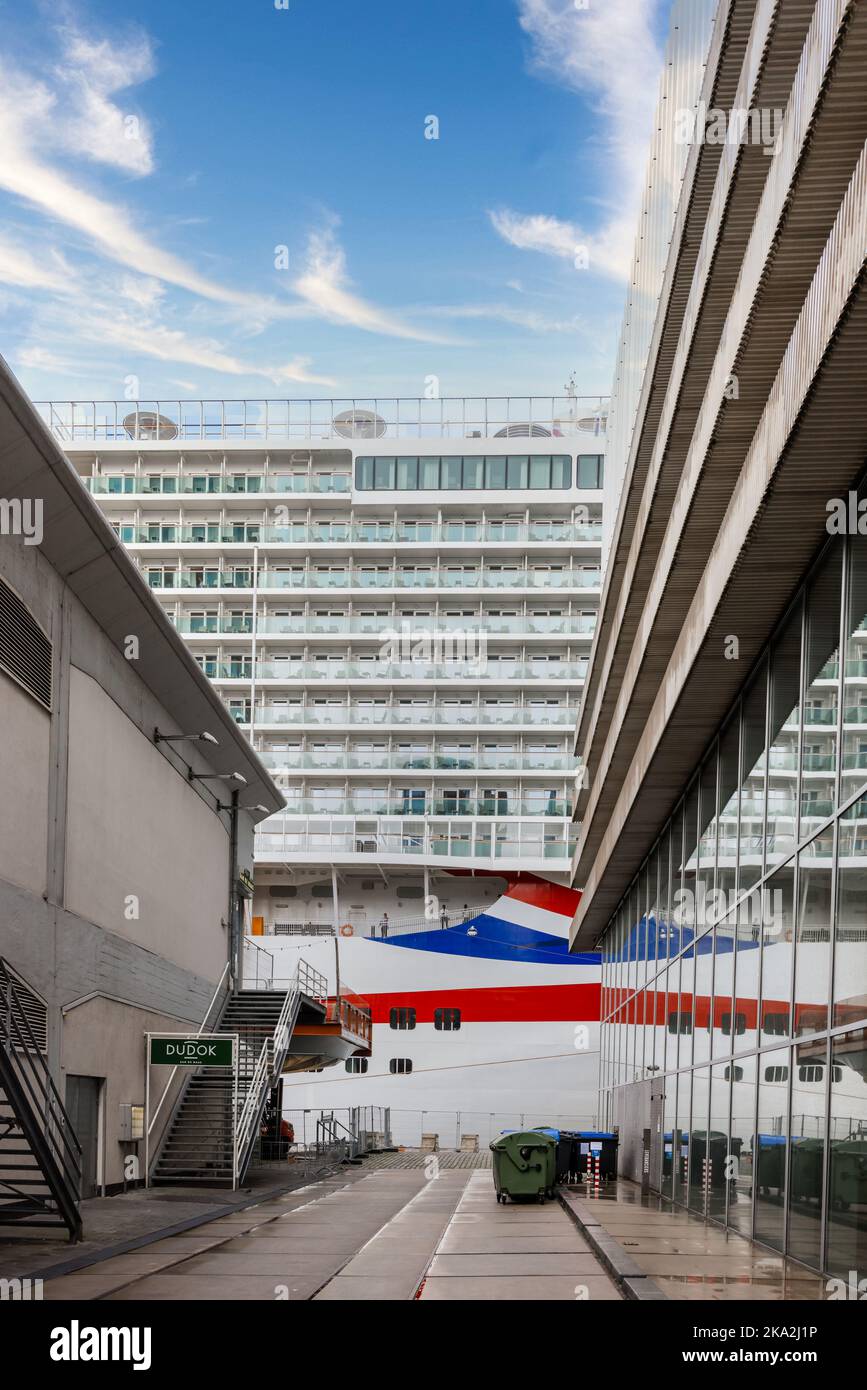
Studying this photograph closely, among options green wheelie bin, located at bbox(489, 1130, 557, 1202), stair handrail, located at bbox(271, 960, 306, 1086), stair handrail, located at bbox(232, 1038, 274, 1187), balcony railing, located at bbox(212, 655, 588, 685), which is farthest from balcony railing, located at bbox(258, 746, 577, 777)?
green wheelie bin, located at bbox(489, 1130, 557, 1202)

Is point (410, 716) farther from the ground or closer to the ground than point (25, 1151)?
farther from the ground

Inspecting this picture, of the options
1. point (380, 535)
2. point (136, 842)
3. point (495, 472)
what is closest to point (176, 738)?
point (136, 842)

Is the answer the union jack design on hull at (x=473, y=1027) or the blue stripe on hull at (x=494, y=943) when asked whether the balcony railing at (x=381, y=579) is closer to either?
the union jack design on hull at (x=473, y=1027)

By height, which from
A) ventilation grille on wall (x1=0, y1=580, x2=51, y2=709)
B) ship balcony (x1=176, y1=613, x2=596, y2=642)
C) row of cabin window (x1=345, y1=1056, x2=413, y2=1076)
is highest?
ship balcony (x1=176, y1=613, x2=596, y2=642)

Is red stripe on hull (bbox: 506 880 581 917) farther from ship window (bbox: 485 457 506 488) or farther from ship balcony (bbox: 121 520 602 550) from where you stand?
ship window (bbox: 485 457 506 488)

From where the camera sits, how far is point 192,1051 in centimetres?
2597

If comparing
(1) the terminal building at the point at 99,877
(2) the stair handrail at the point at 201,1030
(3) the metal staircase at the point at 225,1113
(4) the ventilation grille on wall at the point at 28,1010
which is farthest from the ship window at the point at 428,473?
(4) the ventilation grille on wall at the point at 28,1010

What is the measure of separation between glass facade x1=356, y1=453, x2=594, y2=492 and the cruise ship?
0.08m

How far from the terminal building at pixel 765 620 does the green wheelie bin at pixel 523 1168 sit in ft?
6.44

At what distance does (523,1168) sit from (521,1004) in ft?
93.8

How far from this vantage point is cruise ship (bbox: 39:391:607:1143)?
193 ft

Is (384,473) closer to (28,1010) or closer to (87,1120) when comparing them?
(87,1120)
